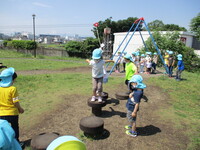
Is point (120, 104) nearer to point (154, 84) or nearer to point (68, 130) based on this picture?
point (68, 130)

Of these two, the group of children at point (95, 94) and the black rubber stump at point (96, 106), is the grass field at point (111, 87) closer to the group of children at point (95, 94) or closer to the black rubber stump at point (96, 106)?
the group of children at point (95, 94)

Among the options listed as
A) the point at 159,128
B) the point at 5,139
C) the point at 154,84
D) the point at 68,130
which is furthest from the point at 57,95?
the point at 5,139

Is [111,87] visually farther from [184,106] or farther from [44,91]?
[184,106]

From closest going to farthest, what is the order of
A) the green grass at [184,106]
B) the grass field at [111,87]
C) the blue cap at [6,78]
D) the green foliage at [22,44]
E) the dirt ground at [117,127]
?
the blue cap at [6,78] < the dirt ground at [117,127] < the green grass at [184,106] < the grass field at [111,87] < the green foliage at [22,44]

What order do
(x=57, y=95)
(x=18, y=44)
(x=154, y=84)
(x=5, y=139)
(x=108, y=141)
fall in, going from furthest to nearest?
1. (x=18, y=44)
2. (x=154, y=84)
3. (x=57, y=95)
4. (x=108, y=141)
5. (x=5, y=139)

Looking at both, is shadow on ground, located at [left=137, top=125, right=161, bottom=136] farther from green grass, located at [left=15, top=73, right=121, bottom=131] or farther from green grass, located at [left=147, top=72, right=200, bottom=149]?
green grass, located at [left=15, top=73, right=121, bottom=131]

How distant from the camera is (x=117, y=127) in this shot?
4953 mm

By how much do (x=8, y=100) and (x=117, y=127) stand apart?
9.88 ft

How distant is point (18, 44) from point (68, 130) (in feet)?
109

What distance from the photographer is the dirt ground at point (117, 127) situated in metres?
4.17

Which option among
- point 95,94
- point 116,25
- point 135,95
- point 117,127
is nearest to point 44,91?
point 95,94

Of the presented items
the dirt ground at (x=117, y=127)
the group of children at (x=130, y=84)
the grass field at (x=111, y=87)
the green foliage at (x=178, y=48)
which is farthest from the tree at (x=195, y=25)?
the group of children at (x=130, y=84)

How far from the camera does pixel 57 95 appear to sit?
786 centimetres

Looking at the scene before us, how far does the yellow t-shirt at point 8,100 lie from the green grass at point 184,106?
13.9 feet
